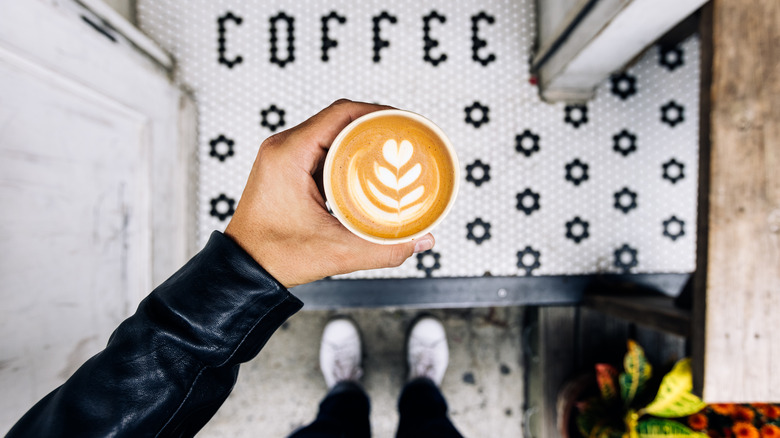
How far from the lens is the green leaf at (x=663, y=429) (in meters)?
1.26

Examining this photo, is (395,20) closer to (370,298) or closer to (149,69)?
(149,69)

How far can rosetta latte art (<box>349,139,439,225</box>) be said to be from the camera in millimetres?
803

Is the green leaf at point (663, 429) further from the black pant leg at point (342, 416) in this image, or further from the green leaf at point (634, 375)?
the black pant leg at point (342, 416)

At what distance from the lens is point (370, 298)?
1.75 m

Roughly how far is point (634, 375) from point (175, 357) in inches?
60.6

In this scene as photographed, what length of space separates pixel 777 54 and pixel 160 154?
1997 mm

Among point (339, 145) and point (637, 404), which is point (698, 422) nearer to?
point (637, 404)

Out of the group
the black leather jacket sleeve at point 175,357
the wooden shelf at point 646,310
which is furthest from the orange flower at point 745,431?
the black leather jacket sleeve at point 175,357

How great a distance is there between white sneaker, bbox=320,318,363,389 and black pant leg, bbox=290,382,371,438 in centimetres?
6

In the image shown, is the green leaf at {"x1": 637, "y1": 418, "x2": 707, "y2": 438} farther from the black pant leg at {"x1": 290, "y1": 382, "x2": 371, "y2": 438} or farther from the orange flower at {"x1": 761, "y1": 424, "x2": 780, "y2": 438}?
the black pant leg at {"x1": 290, "y1": 382, "x2": 371, "y2": 438}

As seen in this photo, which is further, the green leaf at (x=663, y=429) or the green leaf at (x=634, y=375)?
the green leaf at (x=634, y=375)

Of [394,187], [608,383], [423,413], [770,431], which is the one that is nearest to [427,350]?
[423,413]

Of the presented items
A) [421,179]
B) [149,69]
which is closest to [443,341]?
[421,179]

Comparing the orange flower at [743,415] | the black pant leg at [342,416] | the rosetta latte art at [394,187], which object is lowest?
the black pant leg at [342,416]
